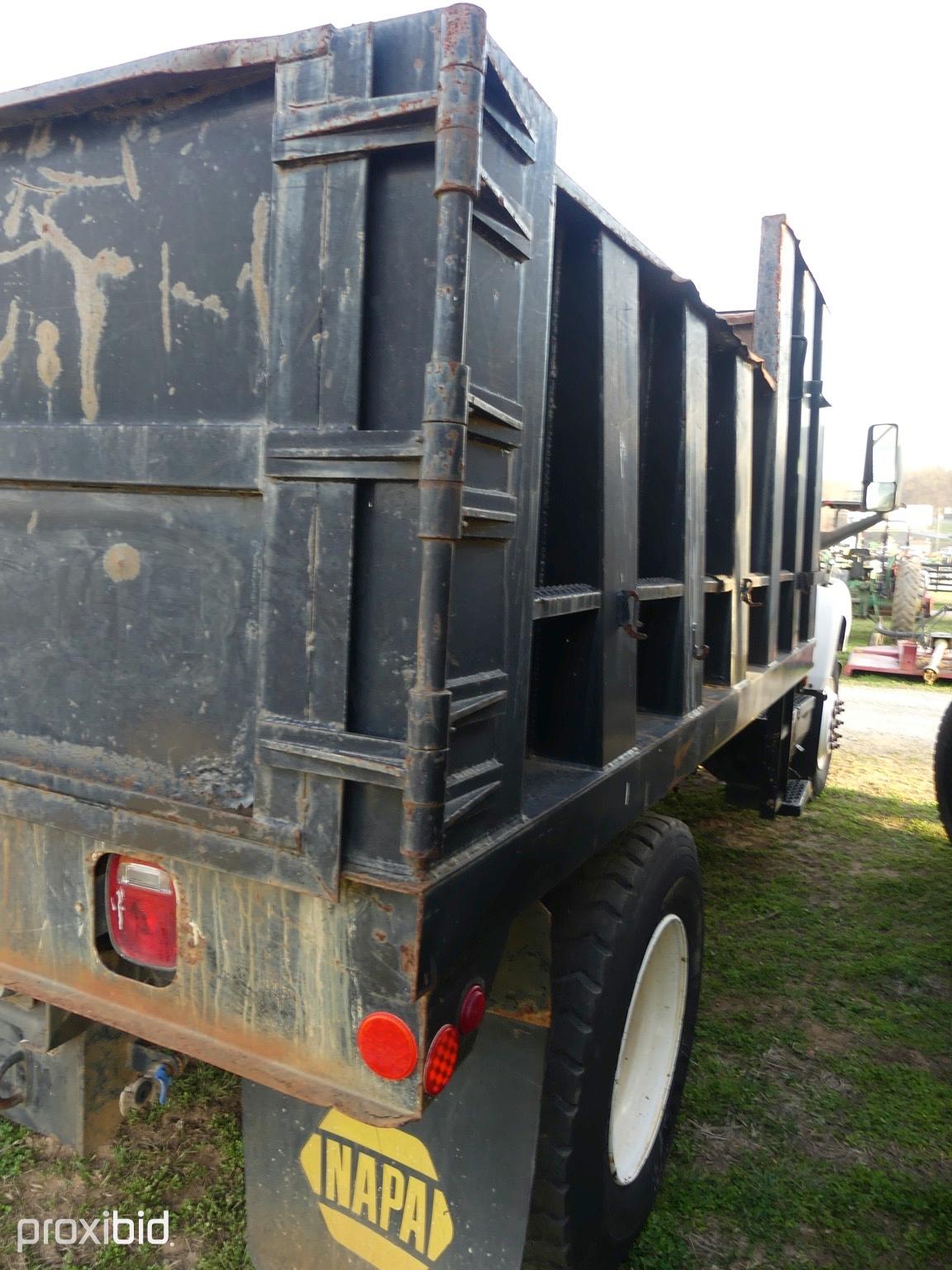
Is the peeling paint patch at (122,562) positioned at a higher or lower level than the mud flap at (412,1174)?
higher

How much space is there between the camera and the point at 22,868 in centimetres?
168

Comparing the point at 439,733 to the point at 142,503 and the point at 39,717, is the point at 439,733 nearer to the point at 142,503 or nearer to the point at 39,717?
the point at 142,503

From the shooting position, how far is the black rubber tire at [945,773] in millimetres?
4777

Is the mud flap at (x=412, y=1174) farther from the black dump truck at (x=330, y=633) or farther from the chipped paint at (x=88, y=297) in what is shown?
the chipped paint at (x=88, y=297)

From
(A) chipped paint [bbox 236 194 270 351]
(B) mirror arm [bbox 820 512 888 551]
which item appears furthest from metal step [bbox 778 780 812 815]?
(A) chipped paint [bbox 236 194 270 351]

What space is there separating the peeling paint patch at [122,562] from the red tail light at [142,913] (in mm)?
492

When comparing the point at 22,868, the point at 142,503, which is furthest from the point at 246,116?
the point at 22,868

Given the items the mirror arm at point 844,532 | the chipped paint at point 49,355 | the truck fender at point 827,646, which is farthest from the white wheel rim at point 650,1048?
the mirror arm at point 844,532

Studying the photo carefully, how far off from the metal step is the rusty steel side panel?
3985 mm

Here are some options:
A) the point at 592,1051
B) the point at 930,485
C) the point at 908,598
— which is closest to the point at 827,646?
the point at 592,1051

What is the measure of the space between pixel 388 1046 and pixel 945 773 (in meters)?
4.30

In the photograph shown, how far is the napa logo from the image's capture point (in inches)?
72.7

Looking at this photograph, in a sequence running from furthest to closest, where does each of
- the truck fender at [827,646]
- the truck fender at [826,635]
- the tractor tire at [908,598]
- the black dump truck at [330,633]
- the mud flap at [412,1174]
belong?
the tractor tire at [908,598]
the truck fender at [826,635]
the truck fender at [827,646]
the mud flap at [412,1174]
the black dump truck at [330,633]

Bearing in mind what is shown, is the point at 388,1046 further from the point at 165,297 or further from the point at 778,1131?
the point at 778,1131
